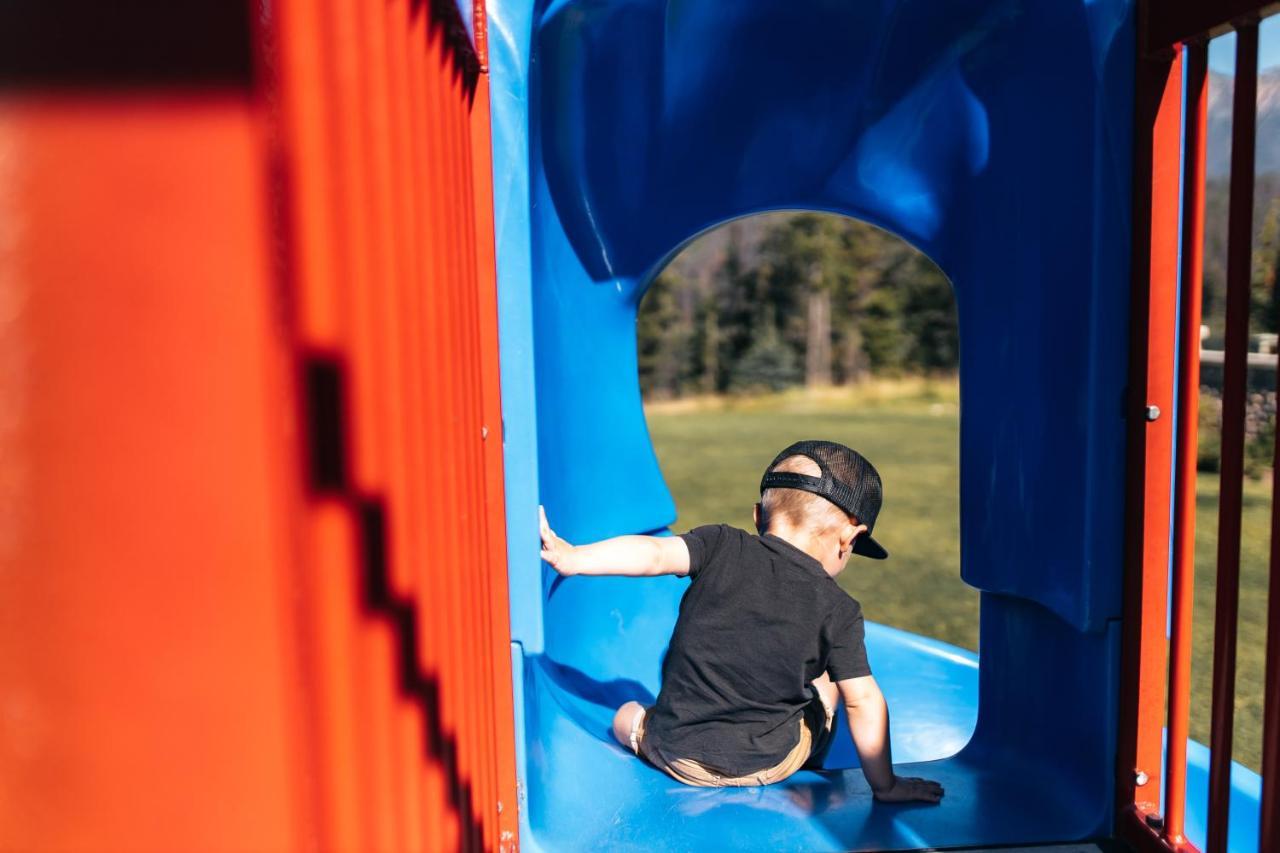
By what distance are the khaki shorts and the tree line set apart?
788 inches

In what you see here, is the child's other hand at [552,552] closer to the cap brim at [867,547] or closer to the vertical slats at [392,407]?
the vertical slats at [392,407]

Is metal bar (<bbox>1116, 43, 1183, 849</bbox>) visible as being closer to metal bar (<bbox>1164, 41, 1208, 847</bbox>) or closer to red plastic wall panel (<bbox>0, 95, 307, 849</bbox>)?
metal bar (<bbox>1164, 41, 1208, 847</bbox>)

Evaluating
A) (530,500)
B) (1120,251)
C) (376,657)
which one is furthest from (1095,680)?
(376,657)

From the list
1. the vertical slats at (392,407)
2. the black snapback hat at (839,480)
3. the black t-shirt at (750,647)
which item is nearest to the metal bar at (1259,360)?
the black snapback hat at (839,480)

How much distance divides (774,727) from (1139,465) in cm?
99

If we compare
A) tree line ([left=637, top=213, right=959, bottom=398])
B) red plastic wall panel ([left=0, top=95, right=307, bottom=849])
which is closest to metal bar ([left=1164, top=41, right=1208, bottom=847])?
red plastic wall panel ([left=0, top=95, right=307, bottom=849])

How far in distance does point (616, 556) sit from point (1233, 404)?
1199 mm

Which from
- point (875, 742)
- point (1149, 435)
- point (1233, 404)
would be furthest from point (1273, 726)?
point (875, 742)

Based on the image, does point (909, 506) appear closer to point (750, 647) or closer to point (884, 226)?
point (884, 226)

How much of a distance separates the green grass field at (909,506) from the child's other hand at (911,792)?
7.60 feet

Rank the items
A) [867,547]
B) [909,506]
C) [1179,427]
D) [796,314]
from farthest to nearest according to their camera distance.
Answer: [796,314]
[909,506]
[867,547]
[1179,427]

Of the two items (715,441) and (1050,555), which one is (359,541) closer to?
(1050,555)

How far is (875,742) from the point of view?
88.3 inches

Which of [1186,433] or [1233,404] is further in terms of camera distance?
[1186,433]
